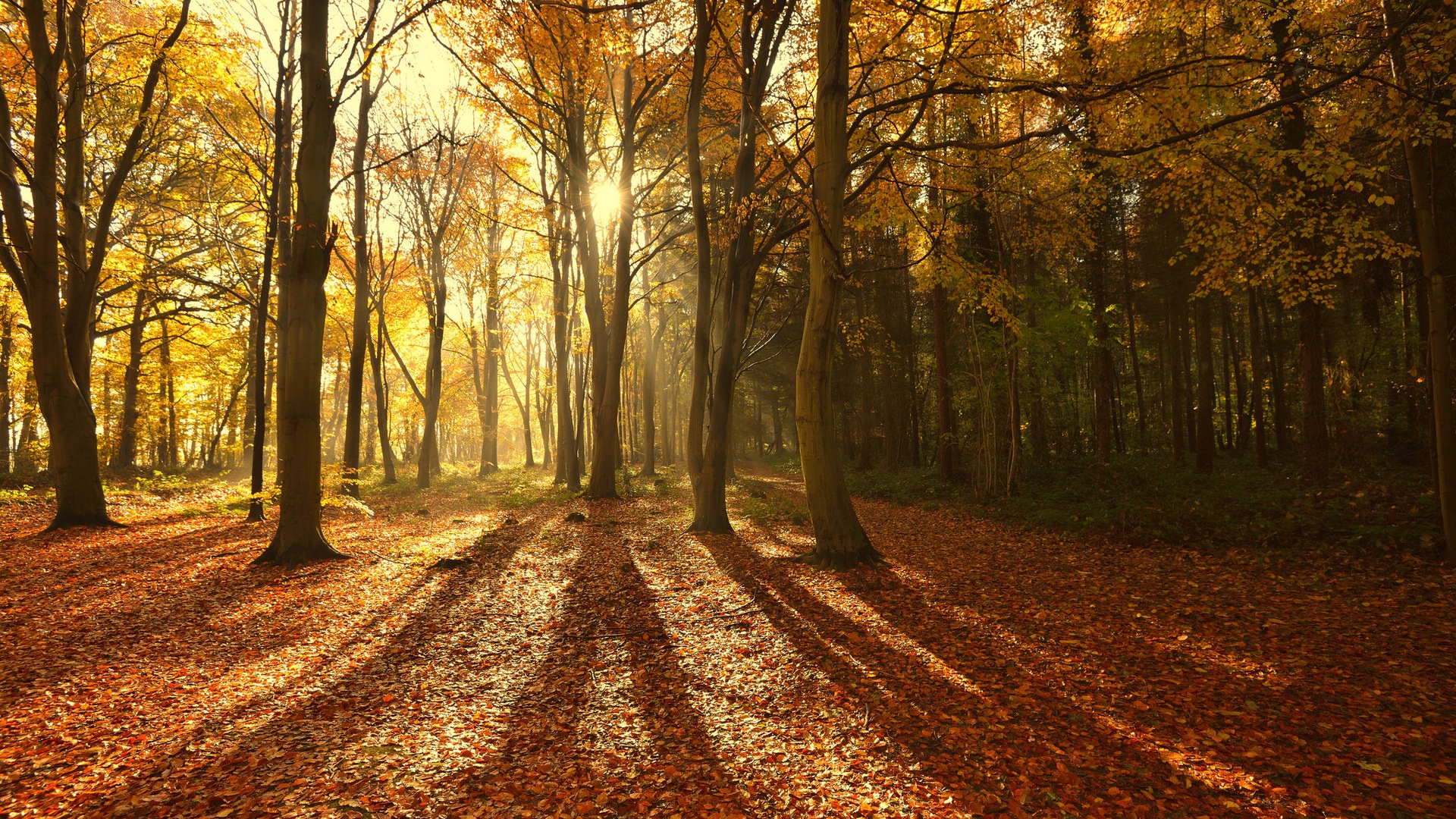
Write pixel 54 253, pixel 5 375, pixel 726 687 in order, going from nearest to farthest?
pixel 726 687, pixel 54 253, pixel 5 375

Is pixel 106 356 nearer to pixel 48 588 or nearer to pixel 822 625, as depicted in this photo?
pixel 48 588

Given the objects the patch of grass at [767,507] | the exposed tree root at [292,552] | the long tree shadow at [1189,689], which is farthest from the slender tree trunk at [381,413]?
the long tree shadow at [1189,689]

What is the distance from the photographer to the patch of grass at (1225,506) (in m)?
7.82

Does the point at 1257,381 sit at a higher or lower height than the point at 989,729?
higher

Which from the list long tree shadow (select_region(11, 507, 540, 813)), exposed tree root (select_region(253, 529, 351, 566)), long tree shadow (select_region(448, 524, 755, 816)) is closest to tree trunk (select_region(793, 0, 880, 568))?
long tree shadow (select_region(448, 524, 755, 816))

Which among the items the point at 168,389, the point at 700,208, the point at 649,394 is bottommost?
the point at 649,394

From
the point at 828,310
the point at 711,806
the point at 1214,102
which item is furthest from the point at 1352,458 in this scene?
the point at 711,806

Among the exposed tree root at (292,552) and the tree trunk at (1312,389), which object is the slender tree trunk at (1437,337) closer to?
the tree trunk at (1312,389)

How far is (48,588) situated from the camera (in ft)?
21.5

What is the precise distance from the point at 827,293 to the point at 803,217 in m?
2.90

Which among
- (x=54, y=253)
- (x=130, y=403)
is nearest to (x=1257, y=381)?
(x=54, y=253)

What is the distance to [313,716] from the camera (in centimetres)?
408

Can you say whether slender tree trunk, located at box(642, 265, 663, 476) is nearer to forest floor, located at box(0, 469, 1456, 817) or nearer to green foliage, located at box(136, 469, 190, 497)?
green foliage, located at box(136, 469, 190, 497)

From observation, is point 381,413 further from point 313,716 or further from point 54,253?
point 313,716
